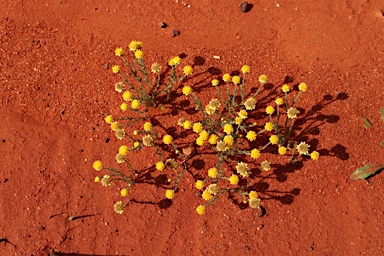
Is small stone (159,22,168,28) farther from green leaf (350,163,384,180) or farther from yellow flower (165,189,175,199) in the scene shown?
green leaf (350,163,384,180)

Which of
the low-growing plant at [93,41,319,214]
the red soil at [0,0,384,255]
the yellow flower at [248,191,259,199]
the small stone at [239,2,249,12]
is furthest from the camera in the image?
the small stone at [239,2,249,12]

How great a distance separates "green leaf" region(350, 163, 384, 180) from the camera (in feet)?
13.3

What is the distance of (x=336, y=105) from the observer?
4395mm

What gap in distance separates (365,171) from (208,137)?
2206mm

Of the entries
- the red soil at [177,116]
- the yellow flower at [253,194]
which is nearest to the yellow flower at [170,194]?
the red soil at [177,116]

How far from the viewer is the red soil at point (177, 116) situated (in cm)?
402

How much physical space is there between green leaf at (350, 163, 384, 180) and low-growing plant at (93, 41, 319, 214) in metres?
0.67

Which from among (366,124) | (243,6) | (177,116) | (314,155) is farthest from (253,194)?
(243,6)

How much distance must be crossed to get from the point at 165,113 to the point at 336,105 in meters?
2.55

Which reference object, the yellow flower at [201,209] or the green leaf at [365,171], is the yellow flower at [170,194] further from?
the green leaf at [365,171]

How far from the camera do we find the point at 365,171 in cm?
408

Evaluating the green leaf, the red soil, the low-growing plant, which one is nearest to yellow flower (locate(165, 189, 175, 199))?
the low-growing plant

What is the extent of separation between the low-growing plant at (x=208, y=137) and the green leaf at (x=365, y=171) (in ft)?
2.18

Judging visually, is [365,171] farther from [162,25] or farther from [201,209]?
[162,25]
